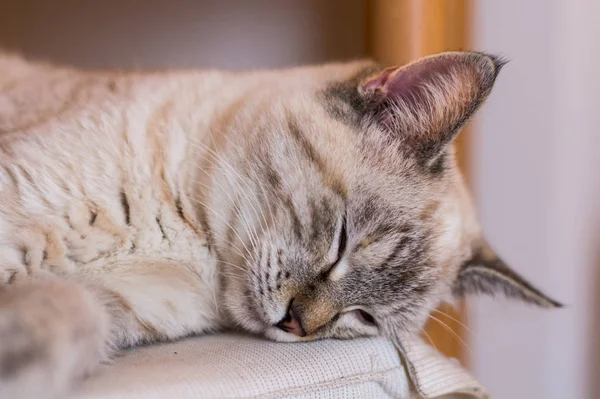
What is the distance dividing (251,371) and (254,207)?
343 mm

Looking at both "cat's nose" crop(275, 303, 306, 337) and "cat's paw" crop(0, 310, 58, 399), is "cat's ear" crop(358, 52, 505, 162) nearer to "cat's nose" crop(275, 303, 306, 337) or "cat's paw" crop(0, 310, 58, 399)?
"cat's nose" crop(275, 303, 306, 337)

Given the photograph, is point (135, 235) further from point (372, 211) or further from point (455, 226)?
point (455, 226)

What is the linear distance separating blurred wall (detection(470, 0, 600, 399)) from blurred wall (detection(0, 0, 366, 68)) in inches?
22.9

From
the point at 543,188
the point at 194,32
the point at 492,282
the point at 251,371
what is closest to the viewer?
the point at 251,371

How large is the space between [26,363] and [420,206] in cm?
76

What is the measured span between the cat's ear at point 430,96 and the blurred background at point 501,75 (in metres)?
0.83

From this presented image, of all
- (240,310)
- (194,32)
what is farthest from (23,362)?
(194,32)

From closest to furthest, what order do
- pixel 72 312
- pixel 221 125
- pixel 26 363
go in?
pixel 26 363
pixel 72 312
pixel 221 125

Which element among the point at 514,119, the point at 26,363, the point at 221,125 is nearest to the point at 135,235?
the point at 221,125

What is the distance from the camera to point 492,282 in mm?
1368

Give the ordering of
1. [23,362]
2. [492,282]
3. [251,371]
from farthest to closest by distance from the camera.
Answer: [492,282] → [251,371] → [23,362]

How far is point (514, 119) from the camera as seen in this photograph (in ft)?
7.38

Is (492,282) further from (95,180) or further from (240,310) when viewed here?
(95,180)

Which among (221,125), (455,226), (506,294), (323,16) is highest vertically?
(323,16)
